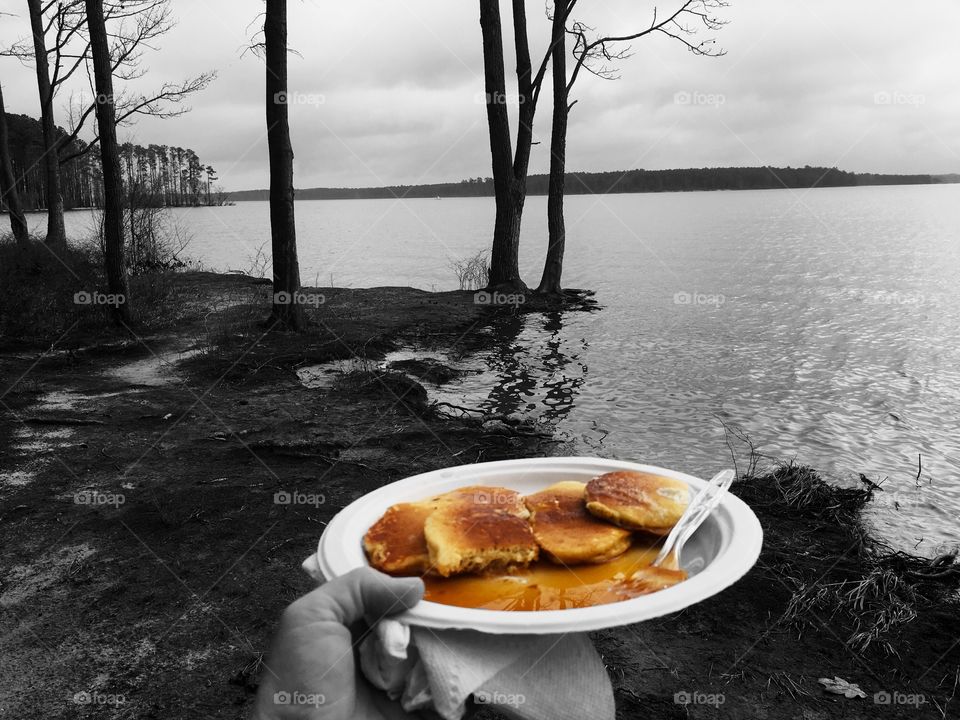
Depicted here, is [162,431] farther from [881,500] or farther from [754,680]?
[881,500]

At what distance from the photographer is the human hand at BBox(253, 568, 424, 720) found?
61.9 inches

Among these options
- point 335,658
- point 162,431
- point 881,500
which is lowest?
point 881,500

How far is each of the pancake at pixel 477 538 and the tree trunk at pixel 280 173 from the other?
11297 millimetres

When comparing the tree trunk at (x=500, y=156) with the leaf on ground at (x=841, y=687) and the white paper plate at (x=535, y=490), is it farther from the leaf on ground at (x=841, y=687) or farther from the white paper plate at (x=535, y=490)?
the white paper plate at (x=535, y=490)

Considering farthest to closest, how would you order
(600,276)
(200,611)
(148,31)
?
(600,276) → (148,31) → (200,611)

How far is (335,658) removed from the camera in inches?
63.9

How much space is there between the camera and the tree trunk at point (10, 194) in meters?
Answer: 21.4

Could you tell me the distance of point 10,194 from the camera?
2252 cm

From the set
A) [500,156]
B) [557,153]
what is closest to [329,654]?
[500,156]

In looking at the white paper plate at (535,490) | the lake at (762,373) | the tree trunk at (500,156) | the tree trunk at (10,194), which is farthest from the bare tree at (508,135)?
the white paper plate at (535,490)

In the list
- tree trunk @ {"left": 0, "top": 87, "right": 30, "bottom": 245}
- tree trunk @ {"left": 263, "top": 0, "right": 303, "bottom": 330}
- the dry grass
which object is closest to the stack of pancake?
the dry grass

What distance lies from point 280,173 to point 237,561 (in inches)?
352

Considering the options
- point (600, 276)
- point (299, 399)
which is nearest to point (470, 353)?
point (299, 399)

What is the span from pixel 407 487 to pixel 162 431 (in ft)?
21.5
